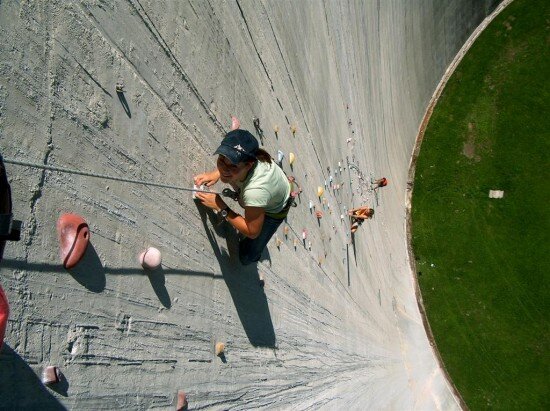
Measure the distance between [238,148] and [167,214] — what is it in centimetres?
52

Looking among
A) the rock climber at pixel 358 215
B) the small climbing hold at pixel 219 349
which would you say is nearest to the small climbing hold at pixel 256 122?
the small climbing hold at pixel 219 349

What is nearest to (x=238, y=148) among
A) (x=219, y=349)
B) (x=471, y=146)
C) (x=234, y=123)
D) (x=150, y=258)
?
(x=150, y=258)

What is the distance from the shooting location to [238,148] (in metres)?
2.51

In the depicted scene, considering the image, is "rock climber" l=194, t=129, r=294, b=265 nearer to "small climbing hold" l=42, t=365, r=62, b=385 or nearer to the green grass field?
"small climbing hold" l=42, t=365, r=62, b=385

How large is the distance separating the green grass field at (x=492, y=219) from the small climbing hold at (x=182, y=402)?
25.0 ft

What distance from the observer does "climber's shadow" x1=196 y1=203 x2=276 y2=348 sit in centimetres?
322

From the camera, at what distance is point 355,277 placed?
6641 millimetres

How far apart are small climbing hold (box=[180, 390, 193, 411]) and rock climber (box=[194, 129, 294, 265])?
2.80 ft

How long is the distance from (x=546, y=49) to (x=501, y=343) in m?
5.79

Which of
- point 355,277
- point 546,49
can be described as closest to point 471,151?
point 546,49

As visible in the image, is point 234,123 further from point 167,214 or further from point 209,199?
point 167,214

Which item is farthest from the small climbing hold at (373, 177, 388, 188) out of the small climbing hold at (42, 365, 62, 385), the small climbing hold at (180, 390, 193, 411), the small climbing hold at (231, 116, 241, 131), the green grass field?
the small climbing hold at (42, 365, 62, 385)

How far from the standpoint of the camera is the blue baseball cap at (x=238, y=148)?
8.21 feet

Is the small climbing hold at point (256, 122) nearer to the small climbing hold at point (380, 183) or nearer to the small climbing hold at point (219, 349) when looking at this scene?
the small climbing hold at point (219, 349)
